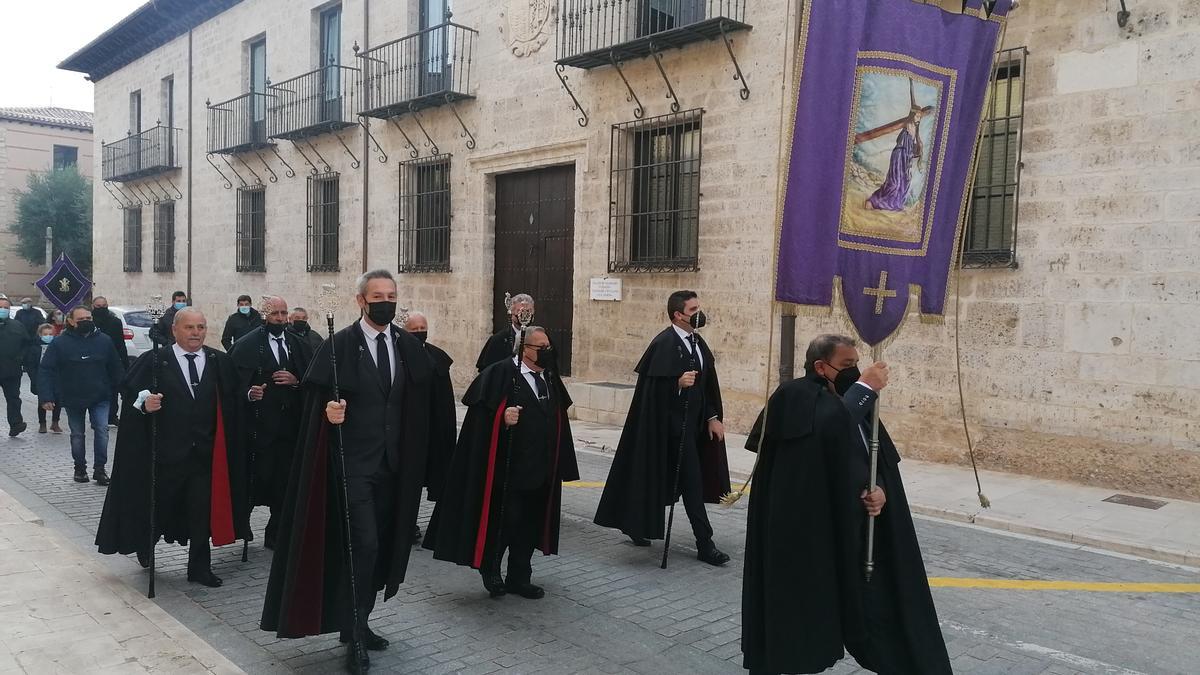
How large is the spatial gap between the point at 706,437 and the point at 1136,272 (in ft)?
15.9

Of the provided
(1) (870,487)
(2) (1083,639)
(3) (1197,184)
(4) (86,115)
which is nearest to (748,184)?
(3) (1197,184)

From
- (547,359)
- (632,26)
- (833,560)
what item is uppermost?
(632,26)

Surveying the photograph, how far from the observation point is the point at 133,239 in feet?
96.8

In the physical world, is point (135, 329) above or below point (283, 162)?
below

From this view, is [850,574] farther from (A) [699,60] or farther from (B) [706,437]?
(A) [699,60]

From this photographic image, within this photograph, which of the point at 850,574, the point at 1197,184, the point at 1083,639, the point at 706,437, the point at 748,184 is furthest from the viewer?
the point at 748,184

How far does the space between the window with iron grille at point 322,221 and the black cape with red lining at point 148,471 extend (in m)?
14.4

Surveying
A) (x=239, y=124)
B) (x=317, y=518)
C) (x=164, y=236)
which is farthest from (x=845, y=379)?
(x=164, y=236)

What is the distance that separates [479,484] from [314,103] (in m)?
16.9

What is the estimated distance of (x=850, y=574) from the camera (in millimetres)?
3713

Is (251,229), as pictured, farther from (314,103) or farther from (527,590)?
(527,590)

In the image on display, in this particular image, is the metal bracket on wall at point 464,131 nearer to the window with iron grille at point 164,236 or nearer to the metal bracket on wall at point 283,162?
the metal bracket on wall at point 283,162

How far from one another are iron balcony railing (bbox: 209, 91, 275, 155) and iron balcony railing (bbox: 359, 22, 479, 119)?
414 centimetres

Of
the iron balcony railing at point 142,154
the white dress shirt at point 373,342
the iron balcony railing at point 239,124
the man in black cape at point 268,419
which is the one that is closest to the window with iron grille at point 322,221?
the iron balcony railing at point 239,124
